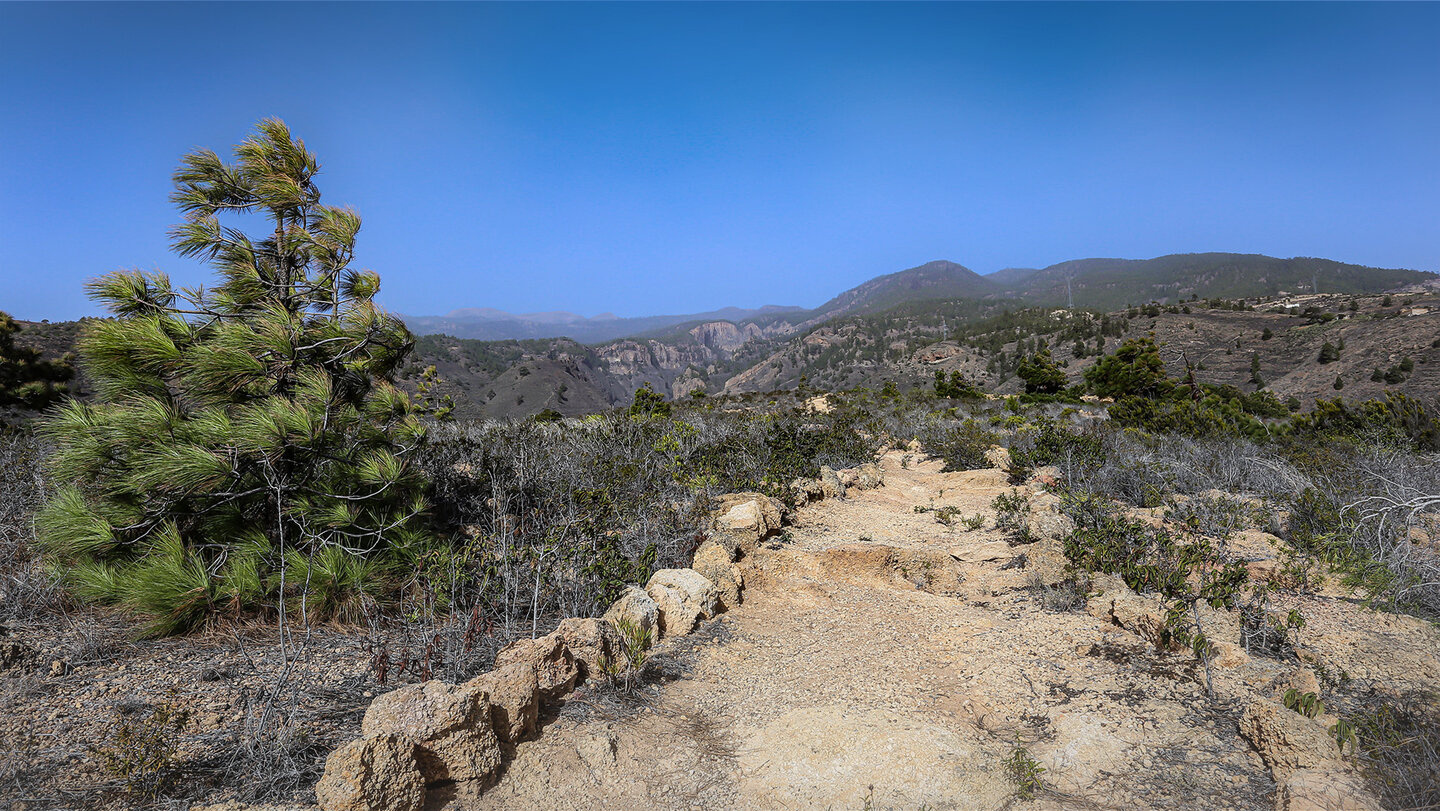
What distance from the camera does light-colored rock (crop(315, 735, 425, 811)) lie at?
213 centimetres

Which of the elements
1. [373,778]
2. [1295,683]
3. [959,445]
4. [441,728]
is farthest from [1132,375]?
[373,778]

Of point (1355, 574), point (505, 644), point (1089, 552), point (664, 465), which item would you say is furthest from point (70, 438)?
point (1355, 574)

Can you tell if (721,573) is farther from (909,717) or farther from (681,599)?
(909,717)

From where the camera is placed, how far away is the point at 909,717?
3213 mm

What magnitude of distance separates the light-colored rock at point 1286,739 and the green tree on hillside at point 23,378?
1472 cm

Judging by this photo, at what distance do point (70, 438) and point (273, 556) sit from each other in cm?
132

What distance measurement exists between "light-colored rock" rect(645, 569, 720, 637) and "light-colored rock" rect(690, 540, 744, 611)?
14 centimetres

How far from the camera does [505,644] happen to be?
12.0 feet

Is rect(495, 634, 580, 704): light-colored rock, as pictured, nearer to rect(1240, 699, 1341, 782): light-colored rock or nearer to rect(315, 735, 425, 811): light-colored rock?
rect(315, 735, 425, 811): light-colored rock

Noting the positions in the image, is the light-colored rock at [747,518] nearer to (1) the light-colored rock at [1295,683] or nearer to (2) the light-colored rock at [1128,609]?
(2) the light-colored rock at [1128,609]

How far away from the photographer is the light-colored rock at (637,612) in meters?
4.05

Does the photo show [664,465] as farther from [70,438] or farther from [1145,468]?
[1145,468]

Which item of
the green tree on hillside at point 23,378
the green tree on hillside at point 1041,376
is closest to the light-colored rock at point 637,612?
the green tree on hillside at point 23,378

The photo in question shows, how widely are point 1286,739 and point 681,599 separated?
11.3ft
